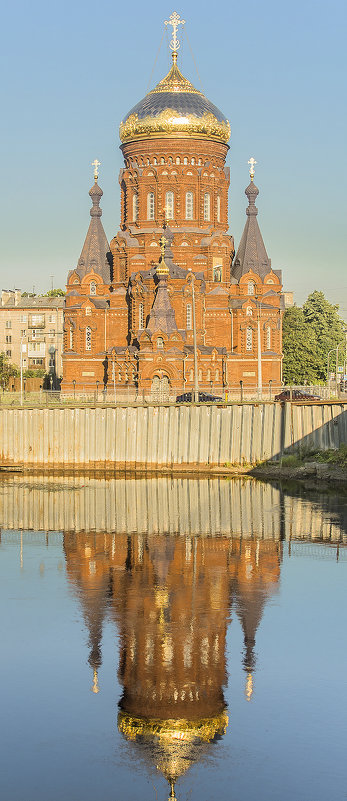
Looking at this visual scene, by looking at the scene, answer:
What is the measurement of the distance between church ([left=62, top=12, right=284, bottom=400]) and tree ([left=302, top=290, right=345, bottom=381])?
20.8m

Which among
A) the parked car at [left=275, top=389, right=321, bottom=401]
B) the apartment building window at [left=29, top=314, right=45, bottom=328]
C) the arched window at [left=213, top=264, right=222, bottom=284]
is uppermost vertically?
the apartment building window at [left=29, top=314, right=45, bottom=328]

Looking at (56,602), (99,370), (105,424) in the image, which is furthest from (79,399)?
(56,602)

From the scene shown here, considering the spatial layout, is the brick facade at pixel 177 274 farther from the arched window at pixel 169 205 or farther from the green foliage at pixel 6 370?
the green foliage at pixel 6 370

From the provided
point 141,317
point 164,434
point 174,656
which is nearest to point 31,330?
point 141,317

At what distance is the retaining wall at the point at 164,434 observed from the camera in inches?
1838

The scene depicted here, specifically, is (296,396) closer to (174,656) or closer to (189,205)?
(189,205)

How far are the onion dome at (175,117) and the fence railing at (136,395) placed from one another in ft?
54.8

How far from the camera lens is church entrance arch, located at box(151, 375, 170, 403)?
62.8 metres

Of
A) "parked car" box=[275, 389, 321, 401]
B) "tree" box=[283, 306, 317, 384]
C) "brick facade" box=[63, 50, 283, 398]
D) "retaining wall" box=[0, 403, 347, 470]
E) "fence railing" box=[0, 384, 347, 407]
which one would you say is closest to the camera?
"retaining wall" box=[0, 403, 347, 470]

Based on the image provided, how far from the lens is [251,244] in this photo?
254 feet

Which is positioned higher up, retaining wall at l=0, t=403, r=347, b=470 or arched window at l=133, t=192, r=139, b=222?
arched window at l=133, t=192, r=139, b=222

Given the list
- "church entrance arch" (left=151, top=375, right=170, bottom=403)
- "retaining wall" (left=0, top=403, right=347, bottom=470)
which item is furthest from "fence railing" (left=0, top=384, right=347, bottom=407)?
"retaining wall" (left=0, top=403, right=347, bottom=470)

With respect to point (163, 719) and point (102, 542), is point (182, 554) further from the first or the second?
point (163, 719)

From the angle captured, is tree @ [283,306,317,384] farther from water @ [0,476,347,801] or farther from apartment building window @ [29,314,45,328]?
water @ [0,476,347,801]
